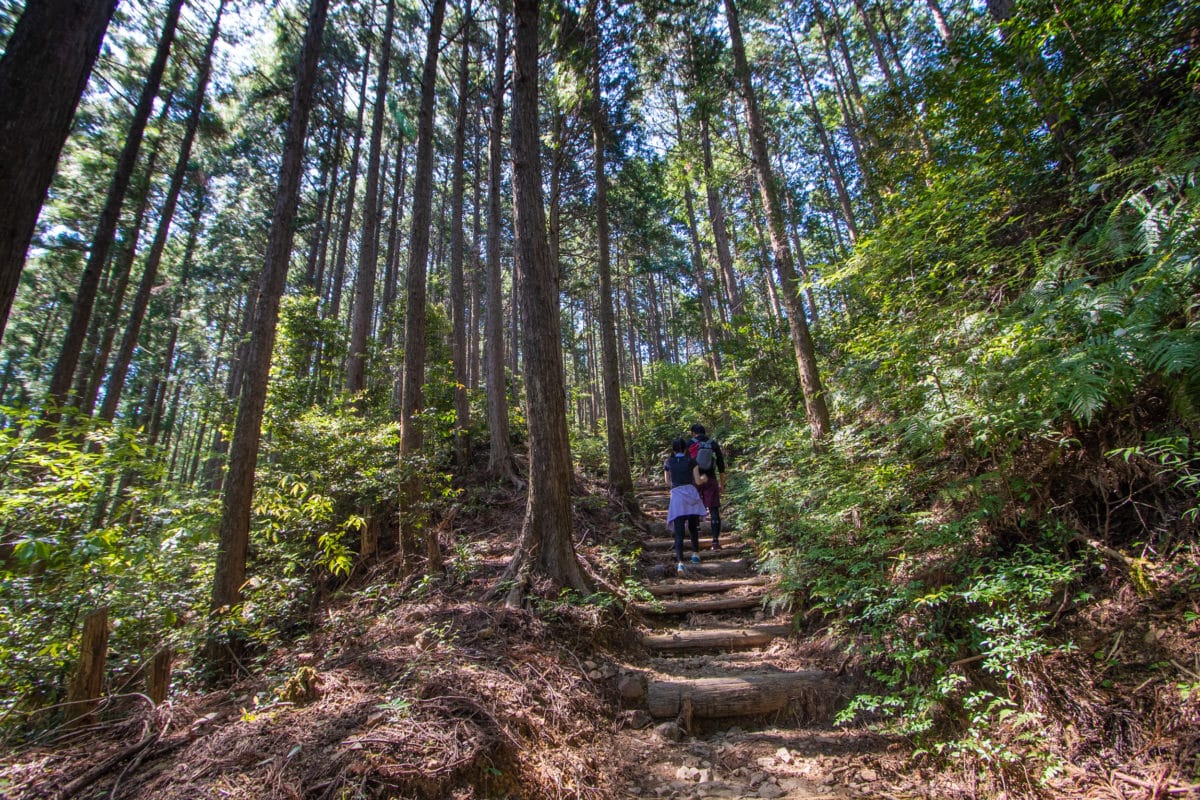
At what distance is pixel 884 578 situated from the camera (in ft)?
11.5

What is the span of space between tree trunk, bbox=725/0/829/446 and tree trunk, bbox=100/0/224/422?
13047mm

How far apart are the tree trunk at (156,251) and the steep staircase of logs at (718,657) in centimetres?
1289

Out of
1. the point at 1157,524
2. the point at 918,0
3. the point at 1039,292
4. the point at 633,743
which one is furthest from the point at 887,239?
the point at 918,0

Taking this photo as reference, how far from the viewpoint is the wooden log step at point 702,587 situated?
544 cm

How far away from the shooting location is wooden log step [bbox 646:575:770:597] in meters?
5.44

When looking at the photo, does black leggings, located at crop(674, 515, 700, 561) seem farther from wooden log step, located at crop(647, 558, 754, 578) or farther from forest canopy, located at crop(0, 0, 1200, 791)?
forest canopy, located at crop(0, 0, 1200, 791)

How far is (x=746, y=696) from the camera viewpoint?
3412 millimetres

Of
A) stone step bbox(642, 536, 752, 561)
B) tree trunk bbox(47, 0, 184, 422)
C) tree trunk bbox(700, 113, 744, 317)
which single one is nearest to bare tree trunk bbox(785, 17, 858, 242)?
tree trunk bbox(700, 113, 744, 317)

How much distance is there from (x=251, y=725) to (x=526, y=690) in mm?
1493

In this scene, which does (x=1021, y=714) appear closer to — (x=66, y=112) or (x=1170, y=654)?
(x=1170, y=654)

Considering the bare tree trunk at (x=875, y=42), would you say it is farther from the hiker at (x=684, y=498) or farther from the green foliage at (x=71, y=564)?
the green foliage at (x=71, y=564)

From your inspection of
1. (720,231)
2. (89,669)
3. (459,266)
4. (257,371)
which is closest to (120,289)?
(459,266)

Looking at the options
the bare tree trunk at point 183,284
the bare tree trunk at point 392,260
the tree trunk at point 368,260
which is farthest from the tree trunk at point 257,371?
the bare tree trunk at point 183,284

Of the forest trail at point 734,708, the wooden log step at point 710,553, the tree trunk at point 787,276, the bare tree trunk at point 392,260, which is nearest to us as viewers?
the forest trail at point 734,708
